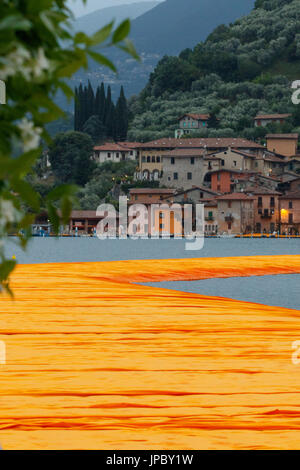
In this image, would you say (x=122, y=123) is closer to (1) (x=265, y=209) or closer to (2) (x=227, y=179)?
(2) (x=227, y=179)

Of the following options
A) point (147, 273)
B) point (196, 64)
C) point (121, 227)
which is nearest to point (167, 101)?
point (196, 64)

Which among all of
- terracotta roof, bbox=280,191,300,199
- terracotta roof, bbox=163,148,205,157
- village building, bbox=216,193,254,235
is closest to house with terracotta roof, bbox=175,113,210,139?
terracotta roof, bbox=163,148,205,157

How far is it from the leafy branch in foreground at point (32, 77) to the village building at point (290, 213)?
69003 millimetres

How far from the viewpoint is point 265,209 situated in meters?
70.2

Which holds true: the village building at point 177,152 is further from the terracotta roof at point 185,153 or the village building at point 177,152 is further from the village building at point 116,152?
the village building at point 116,152

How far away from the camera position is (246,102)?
96312mm

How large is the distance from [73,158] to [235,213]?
73.6ft

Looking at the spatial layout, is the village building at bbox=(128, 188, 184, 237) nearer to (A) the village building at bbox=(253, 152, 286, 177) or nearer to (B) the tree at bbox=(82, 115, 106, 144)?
(A) the village building at bbox=(253, 152, 286, 177)

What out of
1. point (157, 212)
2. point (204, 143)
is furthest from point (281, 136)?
point (157, 212)

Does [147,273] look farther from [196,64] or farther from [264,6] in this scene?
[264,6]

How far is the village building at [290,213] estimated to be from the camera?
2731 inches

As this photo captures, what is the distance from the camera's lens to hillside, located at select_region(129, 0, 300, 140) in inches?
3718

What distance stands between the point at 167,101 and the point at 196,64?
942cm

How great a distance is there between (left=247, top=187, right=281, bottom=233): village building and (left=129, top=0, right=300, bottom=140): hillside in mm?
18932
